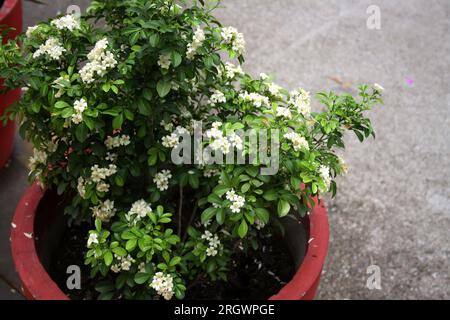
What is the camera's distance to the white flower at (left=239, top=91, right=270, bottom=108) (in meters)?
2.00

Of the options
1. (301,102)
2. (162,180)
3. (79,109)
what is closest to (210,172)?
(162,180)

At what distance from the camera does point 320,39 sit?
405cm

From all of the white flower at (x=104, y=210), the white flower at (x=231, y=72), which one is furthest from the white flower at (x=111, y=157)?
the white flower at (x=231, y=72)

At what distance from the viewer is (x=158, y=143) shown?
6.52 feet

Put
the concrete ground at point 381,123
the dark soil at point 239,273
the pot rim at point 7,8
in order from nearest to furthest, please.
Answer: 1. the dark soil at point 239,273
2. the pot rim at point 7,8
3. the concrete ground at point 381,123

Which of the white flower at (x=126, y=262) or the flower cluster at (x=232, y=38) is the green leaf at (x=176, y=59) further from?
the white flower at (x=126, y=262)

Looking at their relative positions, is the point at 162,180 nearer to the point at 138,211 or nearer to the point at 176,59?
the point at 138,211

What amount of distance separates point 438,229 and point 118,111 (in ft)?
6.18

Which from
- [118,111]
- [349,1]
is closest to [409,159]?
[349,1]

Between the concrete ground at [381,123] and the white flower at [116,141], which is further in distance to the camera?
the concrete ground at [381,123]

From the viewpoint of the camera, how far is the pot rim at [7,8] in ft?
8.63

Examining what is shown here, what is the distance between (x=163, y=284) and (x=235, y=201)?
1.03 ft

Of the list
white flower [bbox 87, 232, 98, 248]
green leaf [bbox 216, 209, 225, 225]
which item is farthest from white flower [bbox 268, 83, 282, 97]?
white flower [bbox 87, 232, 98, 248]
